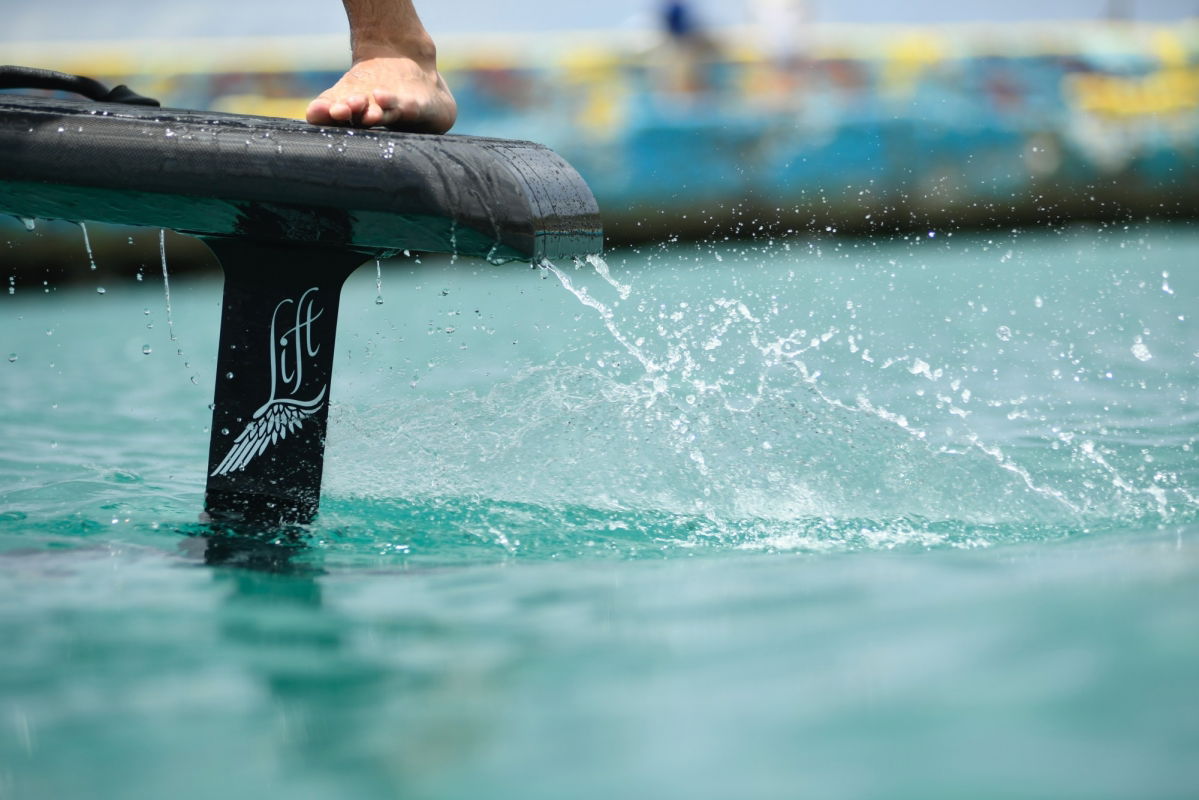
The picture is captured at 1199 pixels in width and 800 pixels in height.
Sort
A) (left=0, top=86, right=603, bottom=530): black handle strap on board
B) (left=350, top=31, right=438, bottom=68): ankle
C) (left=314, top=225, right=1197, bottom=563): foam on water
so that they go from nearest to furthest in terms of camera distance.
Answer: (left=0, top=86, right=603, bottom=530): black handle strap on board, (left=314, top=225, right=1197, bottom=563): foam on water, (left=350, top=31, right=438, bottom=68): ankle

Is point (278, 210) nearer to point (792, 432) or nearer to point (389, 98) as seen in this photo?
point (389, 98)

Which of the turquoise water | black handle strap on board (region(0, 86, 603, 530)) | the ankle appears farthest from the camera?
the ankle

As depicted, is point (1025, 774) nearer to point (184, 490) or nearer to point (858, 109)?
point (184, 490)

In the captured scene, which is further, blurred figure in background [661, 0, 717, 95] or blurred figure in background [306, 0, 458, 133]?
blurred figure in background [661, 0, 717, 95]

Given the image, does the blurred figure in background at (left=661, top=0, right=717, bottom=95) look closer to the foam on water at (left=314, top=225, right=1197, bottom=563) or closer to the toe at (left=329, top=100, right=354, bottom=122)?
the foam on water at (left=314, top=225, right=1197, bottom=563)

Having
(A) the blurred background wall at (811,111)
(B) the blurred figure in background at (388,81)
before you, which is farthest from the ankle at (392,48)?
(A) the blurred background wall at (811,111)

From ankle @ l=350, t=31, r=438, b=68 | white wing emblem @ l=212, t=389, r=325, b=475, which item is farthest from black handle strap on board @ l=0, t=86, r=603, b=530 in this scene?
ankle @ l=350, t=31, r=438, b=68

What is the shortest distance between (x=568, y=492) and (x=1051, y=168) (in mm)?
8432

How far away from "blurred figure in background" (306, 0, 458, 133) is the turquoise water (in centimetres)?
37

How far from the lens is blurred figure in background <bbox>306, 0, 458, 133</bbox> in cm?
220

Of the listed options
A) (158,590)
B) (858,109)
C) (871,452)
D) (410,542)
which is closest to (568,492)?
(410,542)

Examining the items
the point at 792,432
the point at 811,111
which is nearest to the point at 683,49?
the point at 811,111

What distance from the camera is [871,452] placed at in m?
2.54

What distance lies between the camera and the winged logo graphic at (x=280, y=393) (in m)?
2.22
